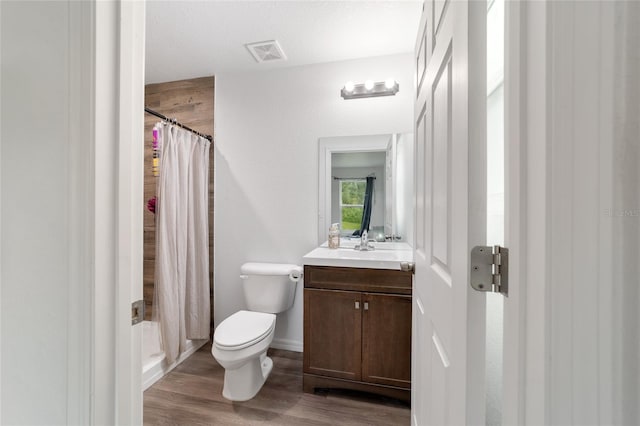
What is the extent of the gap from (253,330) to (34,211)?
4.28 feet

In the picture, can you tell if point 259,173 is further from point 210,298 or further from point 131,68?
point 131,68

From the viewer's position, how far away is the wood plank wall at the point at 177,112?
2434 mm

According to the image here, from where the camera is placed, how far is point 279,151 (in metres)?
2.30

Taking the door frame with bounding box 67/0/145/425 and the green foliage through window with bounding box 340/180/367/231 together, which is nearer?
the door frame with bounding box 67/0/145/425

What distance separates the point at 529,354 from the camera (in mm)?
400

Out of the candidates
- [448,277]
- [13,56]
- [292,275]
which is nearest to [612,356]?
[448,277]

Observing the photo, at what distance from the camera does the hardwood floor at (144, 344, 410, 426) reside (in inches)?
59.1

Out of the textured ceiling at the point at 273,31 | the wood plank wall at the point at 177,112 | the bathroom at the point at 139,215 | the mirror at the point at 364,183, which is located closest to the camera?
the bathroom at the point at 139,215

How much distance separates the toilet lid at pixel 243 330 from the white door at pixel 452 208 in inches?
38.2

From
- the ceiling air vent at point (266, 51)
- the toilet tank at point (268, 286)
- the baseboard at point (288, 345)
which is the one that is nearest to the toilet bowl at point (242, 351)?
the toilet tank at point (268, 286)

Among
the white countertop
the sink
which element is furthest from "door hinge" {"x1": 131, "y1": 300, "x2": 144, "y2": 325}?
the sink

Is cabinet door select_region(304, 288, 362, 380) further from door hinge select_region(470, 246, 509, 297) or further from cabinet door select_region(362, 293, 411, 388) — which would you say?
door hinge select_region(470, 246, 509, 297)

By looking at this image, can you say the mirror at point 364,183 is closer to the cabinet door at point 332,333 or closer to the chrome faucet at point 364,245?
the chrome faucet at point 364,245

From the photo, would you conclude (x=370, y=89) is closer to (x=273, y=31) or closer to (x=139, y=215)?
(x=273, y=31)
